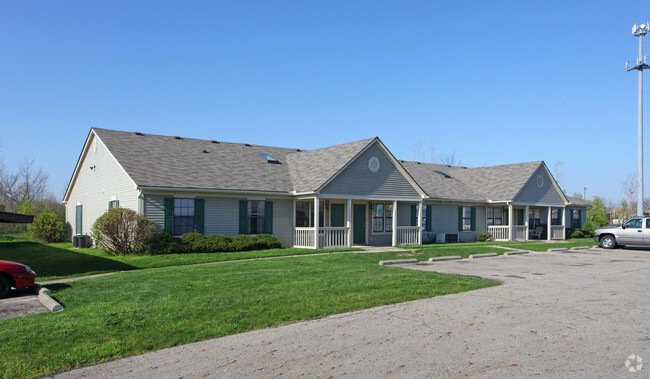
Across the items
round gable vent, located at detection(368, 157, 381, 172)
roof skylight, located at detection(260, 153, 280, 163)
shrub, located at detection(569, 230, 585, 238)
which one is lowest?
shrub, located at detection(569, 230, 585, 238)

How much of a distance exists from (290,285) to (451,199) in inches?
817

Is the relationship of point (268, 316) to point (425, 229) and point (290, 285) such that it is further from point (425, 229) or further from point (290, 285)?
point (425, 229)

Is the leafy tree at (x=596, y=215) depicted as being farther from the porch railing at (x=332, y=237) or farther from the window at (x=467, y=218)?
the porch railing at (x=332, y=237)

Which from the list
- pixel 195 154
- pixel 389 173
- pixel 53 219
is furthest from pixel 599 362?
pixel 53 219

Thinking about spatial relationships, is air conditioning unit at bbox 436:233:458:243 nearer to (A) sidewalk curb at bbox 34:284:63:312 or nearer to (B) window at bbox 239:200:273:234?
(B) window at bbox 239:200:273:234

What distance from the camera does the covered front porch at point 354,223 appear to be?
23094mm

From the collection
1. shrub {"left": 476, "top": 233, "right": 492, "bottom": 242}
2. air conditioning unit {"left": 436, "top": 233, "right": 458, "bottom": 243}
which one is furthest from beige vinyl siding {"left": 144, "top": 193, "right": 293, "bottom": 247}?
shrub {"left": 476, "top": 233, "right": 492, "bottom": 242}

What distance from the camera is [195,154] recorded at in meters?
24.9

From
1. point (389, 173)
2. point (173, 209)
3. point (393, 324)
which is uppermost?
point (389, 173)

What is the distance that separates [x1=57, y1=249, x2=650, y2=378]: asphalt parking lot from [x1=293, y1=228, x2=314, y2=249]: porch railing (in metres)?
12.9

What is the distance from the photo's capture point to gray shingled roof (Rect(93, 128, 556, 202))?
2139 centimetres

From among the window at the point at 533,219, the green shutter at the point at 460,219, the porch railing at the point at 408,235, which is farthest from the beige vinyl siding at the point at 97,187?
the window at the point at 533,219

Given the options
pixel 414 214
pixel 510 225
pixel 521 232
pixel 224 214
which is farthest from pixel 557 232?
pixel 224 214

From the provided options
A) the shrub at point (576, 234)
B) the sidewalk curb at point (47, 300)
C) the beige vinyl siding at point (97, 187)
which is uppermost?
the beige vinyl siding at point (97, 187)
